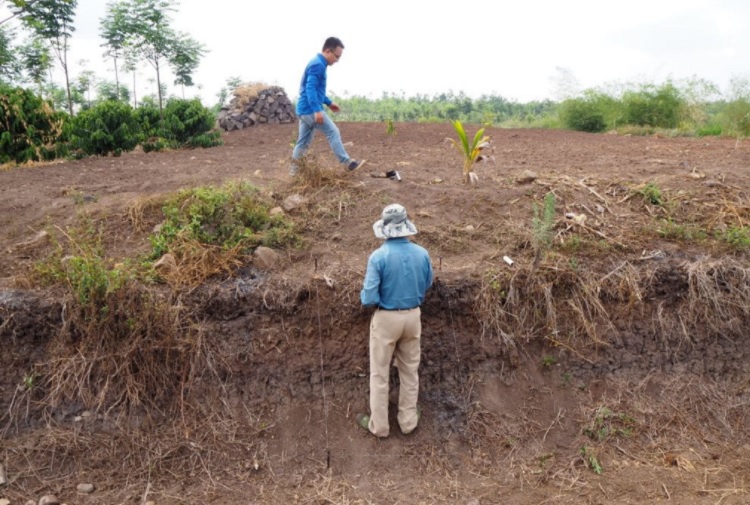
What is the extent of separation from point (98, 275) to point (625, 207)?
459cm

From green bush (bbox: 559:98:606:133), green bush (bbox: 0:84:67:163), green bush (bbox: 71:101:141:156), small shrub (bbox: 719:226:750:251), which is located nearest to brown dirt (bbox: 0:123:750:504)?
small shrub (bbox: 719:226:750:251)

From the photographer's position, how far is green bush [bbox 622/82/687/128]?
44.3ft

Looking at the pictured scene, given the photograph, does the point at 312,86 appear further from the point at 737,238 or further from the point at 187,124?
the point at 187,124

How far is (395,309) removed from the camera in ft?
11.9

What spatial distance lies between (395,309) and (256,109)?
11.3m

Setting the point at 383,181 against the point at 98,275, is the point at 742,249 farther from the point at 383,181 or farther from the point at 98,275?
the point at 98,275

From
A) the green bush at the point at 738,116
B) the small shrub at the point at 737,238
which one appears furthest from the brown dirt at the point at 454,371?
the green bush at the point at 738,116

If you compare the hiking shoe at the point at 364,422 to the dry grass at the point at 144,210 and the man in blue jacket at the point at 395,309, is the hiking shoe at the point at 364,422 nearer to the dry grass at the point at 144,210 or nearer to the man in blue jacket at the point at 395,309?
the man in blue jacket at the point at 395,309

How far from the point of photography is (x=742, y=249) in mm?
4836

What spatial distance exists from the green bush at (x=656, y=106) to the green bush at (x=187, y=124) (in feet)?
31.8

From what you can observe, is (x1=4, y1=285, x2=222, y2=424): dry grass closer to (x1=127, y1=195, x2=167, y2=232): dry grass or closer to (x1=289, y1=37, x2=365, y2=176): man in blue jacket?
(x1=127, y1=195, x2=167, y2=232): dry grass

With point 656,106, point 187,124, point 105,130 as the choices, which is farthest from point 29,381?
point 656,106

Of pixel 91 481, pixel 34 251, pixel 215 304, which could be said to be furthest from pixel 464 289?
pixel 34 251

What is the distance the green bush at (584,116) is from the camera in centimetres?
1397
